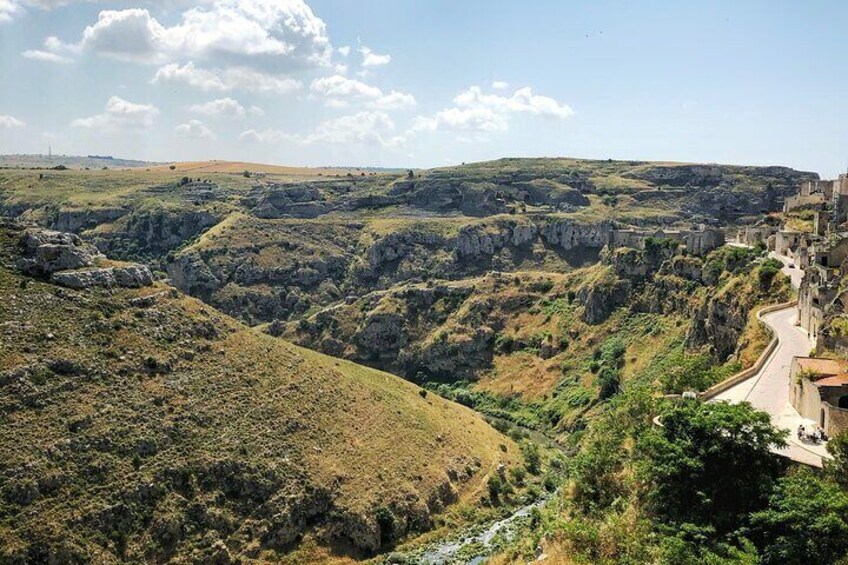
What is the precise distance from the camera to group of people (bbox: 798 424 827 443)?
3468cm

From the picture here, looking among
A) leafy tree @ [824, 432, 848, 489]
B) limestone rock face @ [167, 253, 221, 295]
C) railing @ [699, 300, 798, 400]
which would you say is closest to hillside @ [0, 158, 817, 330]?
limestone rock face @ [167, 253, 221, 295]

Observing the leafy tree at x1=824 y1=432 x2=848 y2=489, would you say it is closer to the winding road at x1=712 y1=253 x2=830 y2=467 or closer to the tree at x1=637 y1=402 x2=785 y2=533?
the winding road at x1=712 y1=253 x2=830 y2=467

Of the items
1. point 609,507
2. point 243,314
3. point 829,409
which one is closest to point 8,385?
point 609,507

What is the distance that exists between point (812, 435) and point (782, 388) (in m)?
9.59

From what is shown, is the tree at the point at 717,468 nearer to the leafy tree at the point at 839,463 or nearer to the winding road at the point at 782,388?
the winding road at the point at 782,388

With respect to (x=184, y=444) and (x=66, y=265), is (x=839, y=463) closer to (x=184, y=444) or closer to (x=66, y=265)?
(x=184, y=444)

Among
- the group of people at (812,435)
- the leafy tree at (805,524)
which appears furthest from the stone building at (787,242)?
the leafy tree at (805,524)

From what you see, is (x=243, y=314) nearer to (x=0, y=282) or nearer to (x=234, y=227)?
(x=234, y=227)

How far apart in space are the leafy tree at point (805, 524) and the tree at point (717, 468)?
162 centimetres

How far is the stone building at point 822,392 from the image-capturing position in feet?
114

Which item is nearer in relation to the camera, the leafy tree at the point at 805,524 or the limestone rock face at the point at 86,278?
the leafy tree at the point at 805,524

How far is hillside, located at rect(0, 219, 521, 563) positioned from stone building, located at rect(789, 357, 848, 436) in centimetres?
3900

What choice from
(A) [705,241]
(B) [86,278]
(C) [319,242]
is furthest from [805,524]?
(C) [319,242]

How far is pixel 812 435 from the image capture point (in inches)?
1371
